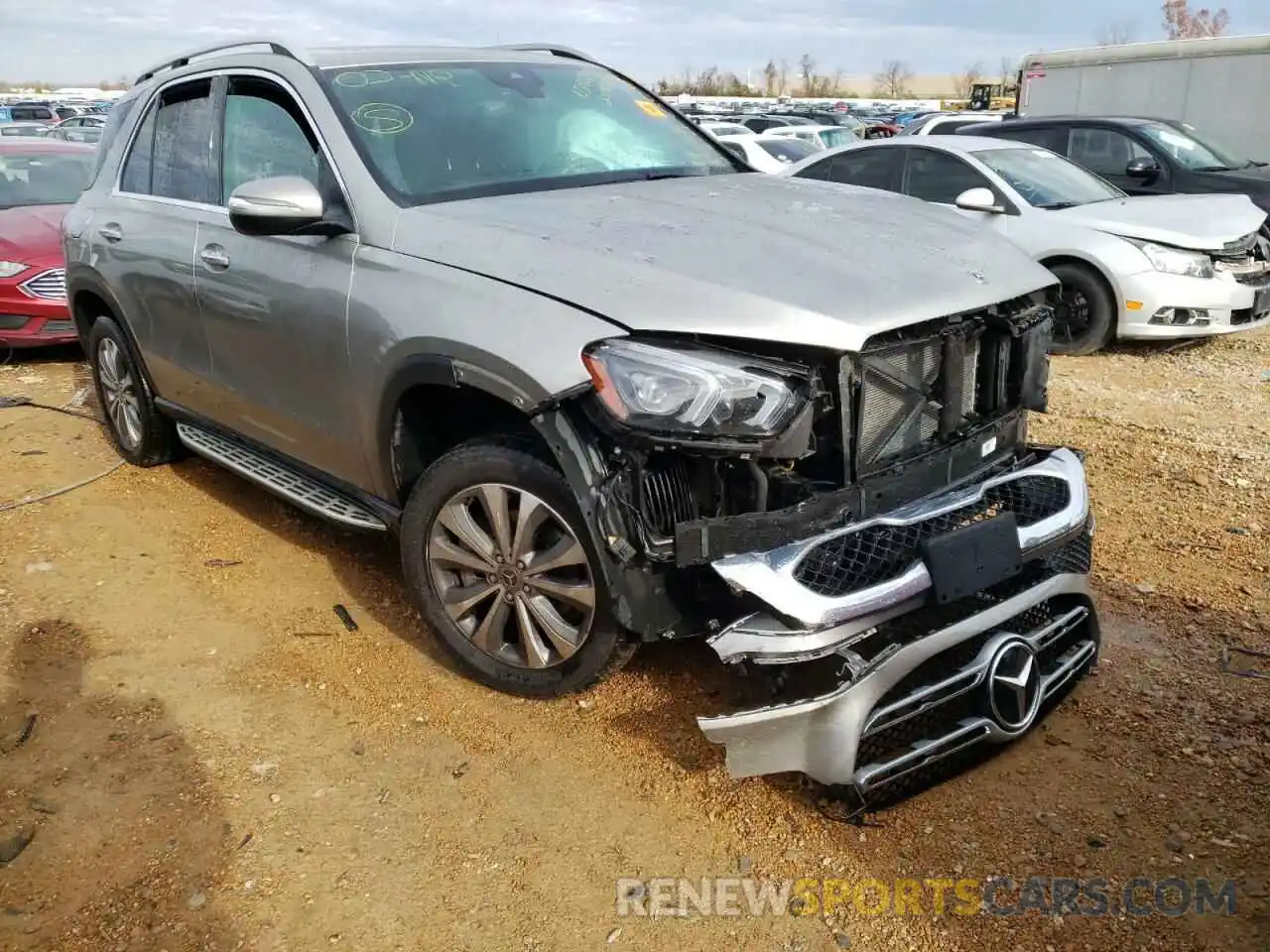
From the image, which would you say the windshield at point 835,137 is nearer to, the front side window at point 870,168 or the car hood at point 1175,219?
the front side window at point 870,168

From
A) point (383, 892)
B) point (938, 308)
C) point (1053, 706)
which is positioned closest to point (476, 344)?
point (938, 308)

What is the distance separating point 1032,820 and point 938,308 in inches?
51.5

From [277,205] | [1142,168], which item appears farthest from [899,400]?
[1142,168]

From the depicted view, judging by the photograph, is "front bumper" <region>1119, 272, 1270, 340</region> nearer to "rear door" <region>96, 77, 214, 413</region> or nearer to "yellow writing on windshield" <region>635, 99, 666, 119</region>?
"yellow writing on windshield" <region>635, 99, 666, 119</region>

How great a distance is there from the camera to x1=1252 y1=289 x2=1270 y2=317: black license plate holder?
7359mm

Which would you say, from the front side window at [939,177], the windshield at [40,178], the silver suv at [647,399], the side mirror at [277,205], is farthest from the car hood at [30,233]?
the front side window at [939,177]

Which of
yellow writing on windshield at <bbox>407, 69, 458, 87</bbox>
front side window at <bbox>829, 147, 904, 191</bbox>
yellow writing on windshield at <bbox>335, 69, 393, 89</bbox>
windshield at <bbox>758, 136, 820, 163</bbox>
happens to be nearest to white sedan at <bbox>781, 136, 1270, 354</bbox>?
front side window at <bbox>829, 147, 904, 191</bbox>

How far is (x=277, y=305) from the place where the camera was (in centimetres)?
359

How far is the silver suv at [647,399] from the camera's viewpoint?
2469 millimetres

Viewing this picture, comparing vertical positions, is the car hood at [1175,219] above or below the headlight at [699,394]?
below

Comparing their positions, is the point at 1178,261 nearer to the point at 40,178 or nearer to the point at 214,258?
the point at 214,258

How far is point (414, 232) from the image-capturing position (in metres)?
3.10

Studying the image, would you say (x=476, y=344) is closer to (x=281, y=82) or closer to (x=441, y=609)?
(x=441, y=609)

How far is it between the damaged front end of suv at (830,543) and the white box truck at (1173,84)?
43.5 feet
